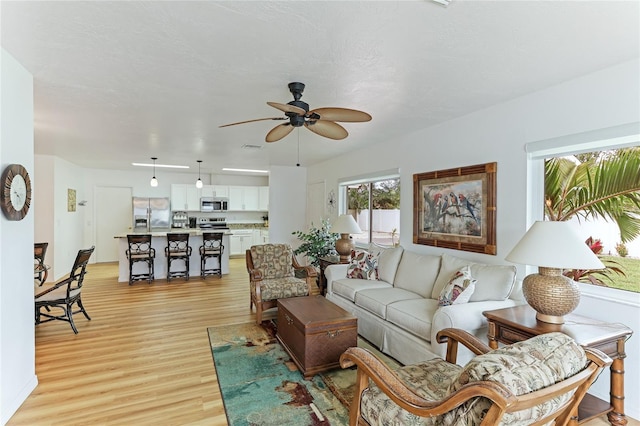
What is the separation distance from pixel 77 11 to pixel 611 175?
381 cm

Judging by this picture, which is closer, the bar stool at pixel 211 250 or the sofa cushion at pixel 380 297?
the sofa cushion at pixel 380 297

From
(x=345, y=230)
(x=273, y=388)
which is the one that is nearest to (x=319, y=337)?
(x=273, y=388)

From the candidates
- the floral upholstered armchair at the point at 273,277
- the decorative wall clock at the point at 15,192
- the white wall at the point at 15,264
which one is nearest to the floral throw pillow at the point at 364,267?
the floral upholstered armchair at the point at 273,277

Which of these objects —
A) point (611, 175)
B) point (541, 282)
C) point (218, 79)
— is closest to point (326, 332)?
point (541, 282)

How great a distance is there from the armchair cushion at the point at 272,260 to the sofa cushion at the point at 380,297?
4.46 ft

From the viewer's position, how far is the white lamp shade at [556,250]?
206 centimetres

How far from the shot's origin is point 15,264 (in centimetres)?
227

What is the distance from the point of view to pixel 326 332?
2.75m

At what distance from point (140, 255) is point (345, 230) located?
402 centimetres

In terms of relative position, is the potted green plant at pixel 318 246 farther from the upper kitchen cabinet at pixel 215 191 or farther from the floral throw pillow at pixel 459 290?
the upper kitchen cabinet at pixel 215 191

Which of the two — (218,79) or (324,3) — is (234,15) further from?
(218,79)

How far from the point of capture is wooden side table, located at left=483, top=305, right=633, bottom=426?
79.6 inches

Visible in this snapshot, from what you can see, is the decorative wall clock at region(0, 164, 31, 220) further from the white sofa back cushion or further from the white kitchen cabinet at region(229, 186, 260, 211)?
the white kitchen cabinet at region(229, 186, 260, 211)

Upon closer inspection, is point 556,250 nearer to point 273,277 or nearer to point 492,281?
point 492,281
